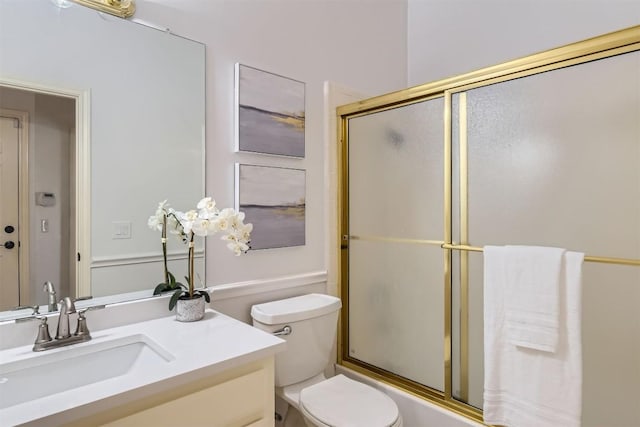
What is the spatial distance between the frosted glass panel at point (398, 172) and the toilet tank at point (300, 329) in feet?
1.70

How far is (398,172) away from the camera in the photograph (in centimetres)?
184

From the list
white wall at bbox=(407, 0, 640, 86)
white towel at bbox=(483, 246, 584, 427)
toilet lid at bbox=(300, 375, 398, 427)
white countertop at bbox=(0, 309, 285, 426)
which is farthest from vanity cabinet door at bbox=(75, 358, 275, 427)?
white wall at bbox=(407, 0, 640, 86)

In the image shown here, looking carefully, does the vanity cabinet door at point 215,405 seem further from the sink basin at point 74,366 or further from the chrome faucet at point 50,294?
the chrome faucet at point 50,294

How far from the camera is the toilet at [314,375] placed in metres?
1.37

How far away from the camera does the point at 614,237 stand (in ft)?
4.17

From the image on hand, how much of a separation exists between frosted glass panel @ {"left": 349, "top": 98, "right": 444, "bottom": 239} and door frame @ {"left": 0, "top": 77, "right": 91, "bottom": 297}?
1278 millimetres

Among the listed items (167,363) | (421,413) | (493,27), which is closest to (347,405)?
(421,413)

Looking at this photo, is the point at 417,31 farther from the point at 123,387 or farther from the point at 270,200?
the point at 123,387

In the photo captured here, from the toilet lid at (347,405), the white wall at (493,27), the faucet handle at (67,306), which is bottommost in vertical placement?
the toilet lid at (347,405)

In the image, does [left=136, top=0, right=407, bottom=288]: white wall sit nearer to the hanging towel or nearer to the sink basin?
the sink basin

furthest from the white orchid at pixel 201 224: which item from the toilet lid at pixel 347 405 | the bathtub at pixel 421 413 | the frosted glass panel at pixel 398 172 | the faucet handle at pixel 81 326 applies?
the bathtub at pixel 421 413

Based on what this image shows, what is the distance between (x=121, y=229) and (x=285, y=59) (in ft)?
3.67

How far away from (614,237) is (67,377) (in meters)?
1.81

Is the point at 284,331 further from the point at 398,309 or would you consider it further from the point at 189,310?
the point at 398,309
